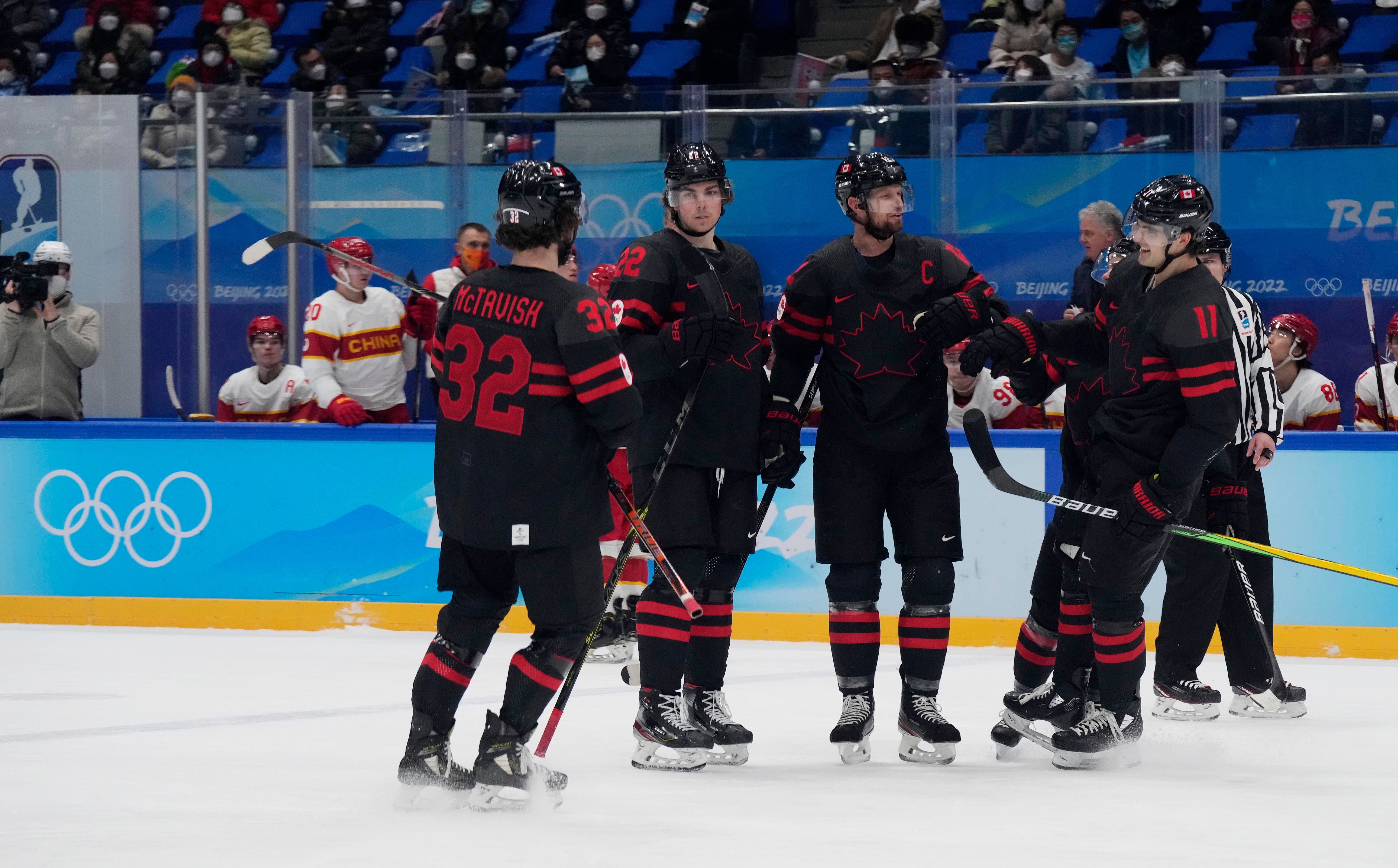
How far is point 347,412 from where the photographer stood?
6414 millimetres

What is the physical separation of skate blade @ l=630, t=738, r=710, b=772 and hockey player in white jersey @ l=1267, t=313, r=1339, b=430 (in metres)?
2.98

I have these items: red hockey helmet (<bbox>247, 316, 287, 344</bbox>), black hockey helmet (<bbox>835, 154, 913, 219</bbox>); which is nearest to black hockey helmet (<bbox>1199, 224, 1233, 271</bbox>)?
black hockey helmet (<bbox>835, 154, 913, 219</bbox>)

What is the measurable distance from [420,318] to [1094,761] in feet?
12.7

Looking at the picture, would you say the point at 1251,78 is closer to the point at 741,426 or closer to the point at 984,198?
the point at 984,198

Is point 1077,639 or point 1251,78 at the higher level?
point 1251,78

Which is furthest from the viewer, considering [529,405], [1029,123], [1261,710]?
[1029,123]

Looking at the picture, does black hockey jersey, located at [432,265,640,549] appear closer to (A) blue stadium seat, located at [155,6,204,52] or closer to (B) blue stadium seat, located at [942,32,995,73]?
(B) blue stadium seat, located at [942,32,995,73]

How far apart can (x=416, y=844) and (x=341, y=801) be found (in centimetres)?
47

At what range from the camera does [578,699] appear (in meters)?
4.90

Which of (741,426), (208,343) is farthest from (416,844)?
(208,343)

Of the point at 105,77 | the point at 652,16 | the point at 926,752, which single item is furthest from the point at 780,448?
the point at 105,77

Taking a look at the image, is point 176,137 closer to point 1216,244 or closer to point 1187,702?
point 1216,244

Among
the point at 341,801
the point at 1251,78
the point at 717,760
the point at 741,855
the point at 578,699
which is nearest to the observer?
the point at 741,855

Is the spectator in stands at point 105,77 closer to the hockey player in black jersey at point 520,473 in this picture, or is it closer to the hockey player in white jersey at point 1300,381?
the hockey player in white jersey at point 1300,381
